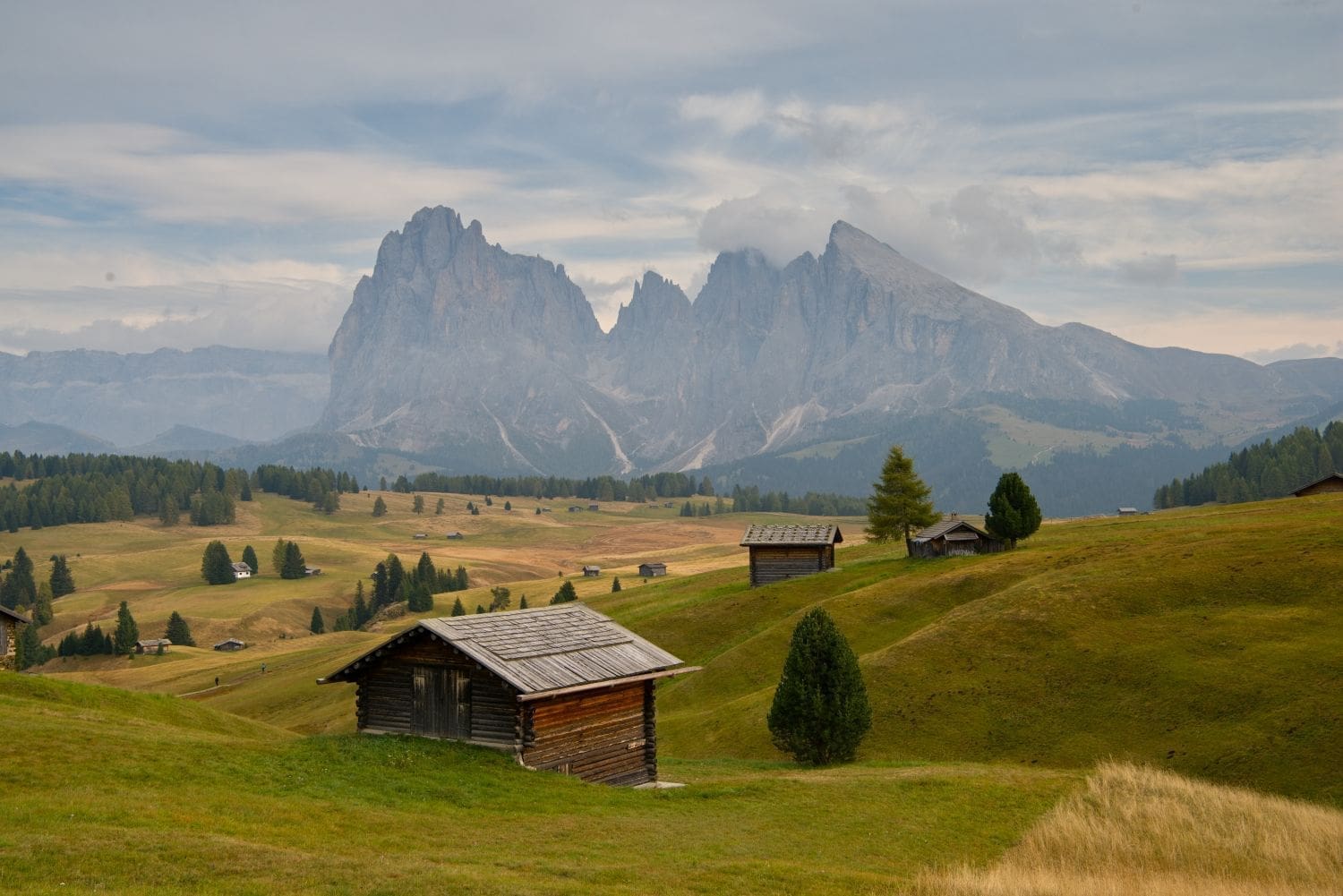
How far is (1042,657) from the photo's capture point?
51.8 m

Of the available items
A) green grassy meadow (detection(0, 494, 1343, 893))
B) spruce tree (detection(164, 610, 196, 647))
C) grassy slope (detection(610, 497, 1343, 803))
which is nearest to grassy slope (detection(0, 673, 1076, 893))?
green grassy meadow (detection(0, 494, 1343, 893))

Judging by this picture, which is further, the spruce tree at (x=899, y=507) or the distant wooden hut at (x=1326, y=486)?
the distant wooden hut at (x=1326, y=486)

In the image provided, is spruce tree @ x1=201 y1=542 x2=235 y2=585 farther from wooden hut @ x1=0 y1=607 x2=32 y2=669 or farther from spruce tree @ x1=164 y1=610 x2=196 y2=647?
wooden hut @ x1=0 y1=607 x2=32 y2=669

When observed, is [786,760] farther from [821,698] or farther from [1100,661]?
[1100,661]

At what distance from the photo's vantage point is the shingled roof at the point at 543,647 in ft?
119

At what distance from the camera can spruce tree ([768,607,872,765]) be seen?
44.2 metres

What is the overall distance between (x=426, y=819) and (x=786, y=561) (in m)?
66.7

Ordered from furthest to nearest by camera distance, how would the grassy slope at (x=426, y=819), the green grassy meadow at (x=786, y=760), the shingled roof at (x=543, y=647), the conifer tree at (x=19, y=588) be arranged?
the conifer tree at (x=19, y=588), the shingled roof at (x=543, y=647), the green grassy meadow at (x=786, y=760), the grassy slope at (x=426, y=819)

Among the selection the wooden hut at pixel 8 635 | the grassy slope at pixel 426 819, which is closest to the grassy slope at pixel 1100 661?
the grassy slope at pixel 426 819

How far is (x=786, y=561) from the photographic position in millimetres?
92688

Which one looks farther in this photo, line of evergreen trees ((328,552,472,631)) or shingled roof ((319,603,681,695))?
line of evergreen trees ((328,552,472,631))

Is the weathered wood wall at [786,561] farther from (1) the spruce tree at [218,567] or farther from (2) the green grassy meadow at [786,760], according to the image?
(1) the spruce tree at [218,567]

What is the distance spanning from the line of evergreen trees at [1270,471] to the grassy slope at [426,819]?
153725 mm

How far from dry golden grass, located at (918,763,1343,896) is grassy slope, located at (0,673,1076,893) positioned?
62.7 inches
